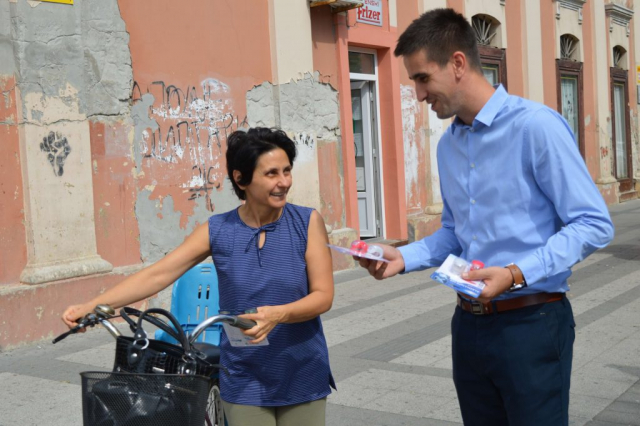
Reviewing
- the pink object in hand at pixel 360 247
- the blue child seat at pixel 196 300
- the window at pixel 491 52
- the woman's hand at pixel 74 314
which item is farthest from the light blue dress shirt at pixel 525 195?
the window at pixel 491 52

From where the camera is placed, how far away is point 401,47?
287 centimetres

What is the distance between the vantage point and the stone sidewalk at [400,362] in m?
5.45

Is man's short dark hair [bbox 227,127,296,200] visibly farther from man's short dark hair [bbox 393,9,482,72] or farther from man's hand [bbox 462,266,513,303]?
man's hand [bbox 462,266,513,303]

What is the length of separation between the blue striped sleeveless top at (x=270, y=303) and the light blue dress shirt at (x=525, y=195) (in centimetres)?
69

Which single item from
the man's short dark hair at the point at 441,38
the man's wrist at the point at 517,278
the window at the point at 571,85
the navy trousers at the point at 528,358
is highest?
the window at the point at 571,85

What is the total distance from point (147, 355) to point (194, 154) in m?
7.44

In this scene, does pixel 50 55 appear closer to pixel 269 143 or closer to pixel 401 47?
pixel 269 143

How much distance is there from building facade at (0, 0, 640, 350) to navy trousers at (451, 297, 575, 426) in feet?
19.2

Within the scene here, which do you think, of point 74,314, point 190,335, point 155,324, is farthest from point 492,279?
point 74,314

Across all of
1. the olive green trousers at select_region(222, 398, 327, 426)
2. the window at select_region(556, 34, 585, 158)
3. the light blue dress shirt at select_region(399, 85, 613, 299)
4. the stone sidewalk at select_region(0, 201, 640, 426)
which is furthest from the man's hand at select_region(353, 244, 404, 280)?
the window at select_region(556, 34, 585, 158)

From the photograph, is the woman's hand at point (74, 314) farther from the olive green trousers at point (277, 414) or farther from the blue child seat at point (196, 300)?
the blue child seat at point (196, 300)

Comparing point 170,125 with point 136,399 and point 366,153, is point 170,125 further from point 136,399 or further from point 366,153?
point 136,399

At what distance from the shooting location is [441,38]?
2771 millimetres

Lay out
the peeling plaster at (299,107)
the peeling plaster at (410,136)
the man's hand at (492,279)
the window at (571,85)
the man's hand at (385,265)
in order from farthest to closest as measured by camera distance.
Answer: the window at (571,85) < the peeling plaster at (410,136) < the peeling plaster at (299,107) < the man's hand at (385,265) < the man's hand at (492,279)
